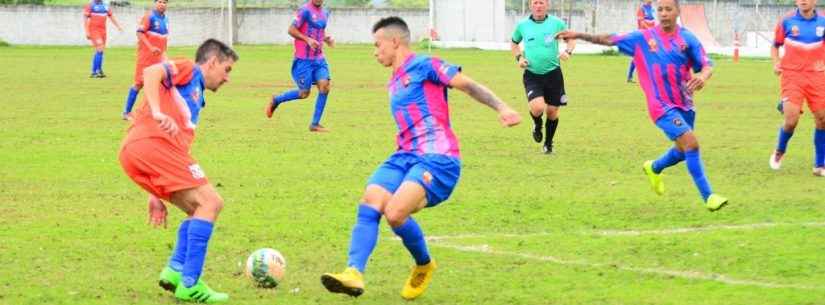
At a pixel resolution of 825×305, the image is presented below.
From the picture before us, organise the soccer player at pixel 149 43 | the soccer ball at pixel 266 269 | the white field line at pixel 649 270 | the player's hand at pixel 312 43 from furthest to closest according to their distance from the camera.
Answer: the soccer player at pixel 149 43, the player's hand at pixel 312 43, the white field line at pixel 649 270, the soccer ball at pixel 266 269

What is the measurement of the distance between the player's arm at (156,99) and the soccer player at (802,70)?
942cm

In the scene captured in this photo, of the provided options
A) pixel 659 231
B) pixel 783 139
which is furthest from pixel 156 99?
pixel 783 139

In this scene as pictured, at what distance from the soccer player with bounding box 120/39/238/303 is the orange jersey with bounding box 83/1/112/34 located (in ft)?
95.5

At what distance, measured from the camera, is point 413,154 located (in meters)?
9.12

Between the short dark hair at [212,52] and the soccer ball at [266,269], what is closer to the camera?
the short dark hair at [212,52]

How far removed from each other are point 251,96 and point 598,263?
19442mm

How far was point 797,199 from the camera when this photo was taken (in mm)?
13875

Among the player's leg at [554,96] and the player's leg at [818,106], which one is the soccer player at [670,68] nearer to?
Result: the player's leg at [818,106]

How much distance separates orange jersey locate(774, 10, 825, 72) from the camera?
646 inches

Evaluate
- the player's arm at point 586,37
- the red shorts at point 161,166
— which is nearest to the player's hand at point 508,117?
the red shorts at point 161,166


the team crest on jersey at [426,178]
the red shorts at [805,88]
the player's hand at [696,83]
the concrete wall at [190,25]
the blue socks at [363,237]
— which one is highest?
the team crest on jersey at [426,178]

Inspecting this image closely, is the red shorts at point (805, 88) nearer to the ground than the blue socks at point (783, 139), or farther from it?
farther from it

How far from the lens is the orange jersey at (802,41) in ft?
53.8

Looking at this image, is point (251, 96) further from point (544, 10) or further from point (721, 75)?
point (721, 75)
